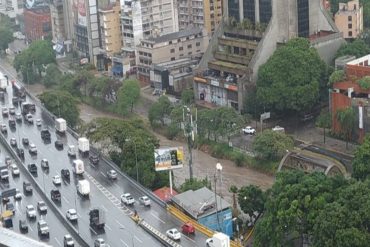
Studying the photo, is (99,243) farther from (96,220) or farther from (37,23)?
(37,23)

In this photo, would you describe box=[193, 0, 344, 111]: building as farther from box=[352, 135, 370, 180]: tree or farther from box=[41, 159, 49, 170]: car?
box=[352, 135, 370, 180]: tree

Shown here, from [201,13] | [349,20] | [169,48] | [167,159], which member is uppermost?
[201,13]

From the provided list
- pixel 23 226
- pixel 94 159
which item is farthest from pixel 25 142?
pixel 23 226

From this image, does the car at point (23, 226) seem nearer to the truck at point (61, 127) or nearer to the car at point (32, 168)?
the car at point (32, 168)

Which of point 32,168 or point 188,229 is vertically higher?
point 32,168

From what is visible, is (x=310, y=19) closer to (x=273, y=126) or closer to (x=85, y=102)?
(x=273, y=126)

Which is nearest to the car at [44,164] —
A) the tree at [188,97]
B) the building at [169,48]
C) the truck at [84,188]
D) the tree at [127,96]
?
the truck at [84,188]

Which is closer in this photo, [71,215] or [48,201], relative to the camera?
[71,215]

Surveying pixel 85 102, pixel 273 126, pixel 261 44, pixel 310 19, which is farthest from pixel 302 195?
pixel 85 102
